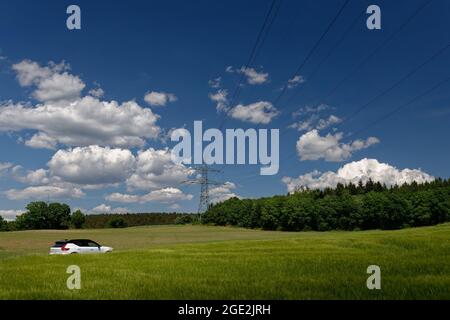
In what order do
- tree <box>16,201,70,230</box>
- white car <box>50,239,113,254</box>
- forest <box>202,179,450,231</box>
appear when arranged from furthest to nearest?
tree <box>16,201,70,230</box> < forest <box>202,179,450,231</box> < white car <box>50,239,113,254</box>

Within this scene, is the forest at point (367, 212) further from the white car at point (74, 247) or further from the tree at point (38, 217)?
the white car at point (74, 247)

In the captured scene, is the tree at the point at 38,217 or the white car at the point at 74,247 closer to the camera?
the white car at the point at 74,247

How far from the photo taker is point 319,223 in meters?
166

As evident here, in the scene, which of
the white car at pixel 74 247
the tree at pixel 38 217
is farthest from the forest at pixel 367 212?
→ the white car at pixel 74 247

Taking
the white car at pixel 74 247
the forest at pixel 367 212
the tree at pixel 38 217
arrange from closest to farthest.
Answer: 1. the white car at pixel 74 247
2. the forest at pixel 367 212
3. the tree at pixel 38 217

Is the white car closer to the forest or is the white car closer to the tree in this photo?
the forest

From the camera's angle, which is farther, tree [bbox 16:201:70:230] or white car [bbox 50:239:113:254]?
tree [bbox 16:201:70:230]

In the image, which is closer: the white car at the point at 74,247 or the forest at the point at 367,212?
the white car at the point at 74,247

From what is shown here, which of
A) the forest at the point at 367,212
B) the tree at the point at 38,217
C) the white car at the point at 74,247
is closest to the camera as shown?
the white car at the point at 74,247

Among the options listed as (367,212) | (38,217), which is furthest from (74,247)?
(38,217)

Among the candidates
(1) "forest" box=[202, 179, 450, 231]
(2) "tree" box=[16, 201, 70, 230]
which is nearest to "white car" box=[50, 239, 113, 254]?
(1) "forest" box=[202, 179, 450, 231]

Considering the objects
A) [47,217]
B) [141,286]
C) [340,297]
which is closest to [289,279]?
[340,297]

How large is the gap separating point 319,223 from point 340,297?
156467 mm
